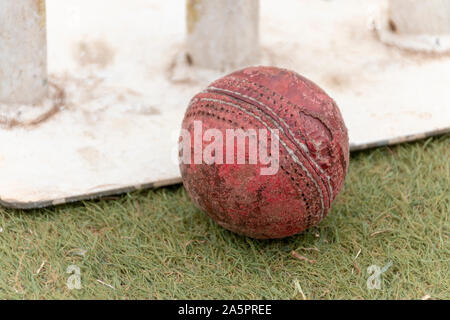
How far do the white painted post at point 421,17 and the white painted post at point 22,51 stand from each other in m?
2.64

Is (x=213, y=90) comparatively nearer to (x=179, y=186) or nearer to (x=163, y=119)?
(x=179, y=186)

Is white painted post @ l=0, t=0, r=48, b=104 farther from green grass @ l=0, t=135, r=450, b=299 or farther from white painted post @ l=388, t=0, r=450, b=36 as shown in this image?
white painted post @ l=388, t=0, r=450, b=36

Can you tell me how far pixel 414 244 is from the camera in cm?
338

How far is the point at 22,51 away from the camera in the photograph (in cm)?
406

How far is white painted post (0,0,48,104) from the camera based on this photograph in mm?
3965

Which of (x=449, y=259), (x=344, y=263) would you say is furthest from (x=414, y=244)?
(x=344, y=263)

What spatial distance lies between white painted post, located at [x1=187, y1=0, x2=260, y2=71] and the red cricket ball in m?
1.51

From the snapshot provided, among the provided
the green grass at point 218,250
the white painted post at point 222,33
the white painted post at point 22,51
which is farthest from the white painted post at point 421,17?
the white painted post at point 22,51

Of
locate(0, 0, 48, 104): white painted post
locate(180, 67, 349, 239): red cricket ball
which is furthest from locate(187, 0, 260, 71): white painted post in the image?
locate(180, 67, 349, 239): red cricket ball

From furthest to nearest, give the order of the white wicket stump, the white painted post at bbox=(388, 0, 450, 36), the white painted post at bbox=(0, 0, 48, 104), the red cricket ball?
the white painted post at bbox=(388, 0, 450, 36) → the white painted post at bbox=(0, 0, 48, 104) → the white wicket stump → the red cricket ball

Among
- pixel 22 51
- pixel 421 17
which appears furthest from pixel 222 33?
pixel 421 17

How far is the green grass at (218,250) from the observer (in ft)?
10.2

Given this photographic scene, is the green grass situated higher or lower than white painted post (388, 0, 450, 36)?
lower

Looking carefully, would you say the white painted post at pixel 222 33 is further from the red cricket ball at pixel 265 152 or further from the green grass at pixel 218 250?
the red cricket ball at pixel 265 152
